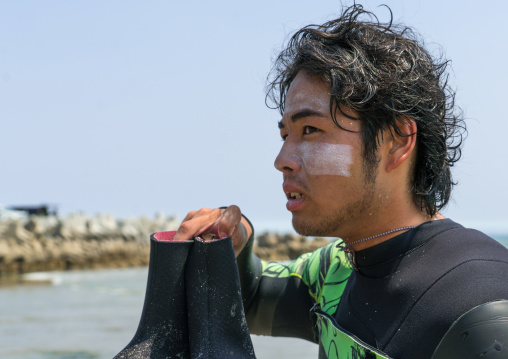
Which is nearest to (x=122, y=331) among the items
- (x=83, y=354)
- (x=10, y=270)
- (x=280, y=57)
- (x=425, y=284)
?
(x=83, y=354)

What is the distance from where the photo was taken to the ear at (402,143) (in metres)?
2.40

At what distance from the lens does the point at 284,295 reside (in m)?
3.01

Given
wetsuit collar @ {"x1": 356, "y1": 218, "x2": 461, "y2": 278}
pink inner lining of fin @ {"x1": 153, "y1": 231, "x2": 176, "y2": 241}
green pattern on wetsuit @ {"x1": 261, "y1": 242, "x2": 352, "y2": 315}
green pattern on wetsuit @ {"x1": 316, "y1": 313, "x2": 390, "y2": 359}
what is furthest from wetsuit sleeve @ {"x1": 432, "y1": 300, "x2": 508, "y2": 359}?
pink inner lining of fin @ {"x1": 153, "y1": 231, "x2": 176, "y2": 241}

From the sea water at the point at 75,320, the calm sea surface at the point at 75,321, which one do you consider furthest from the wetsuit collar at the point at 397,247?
the calm sea surface at the point at 75,321

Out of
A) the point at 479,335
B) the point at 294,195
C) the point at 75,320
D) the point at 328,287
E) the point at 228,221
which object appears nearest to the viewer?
the point at 479,335

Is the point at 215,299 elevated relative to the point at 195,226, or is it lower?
lower

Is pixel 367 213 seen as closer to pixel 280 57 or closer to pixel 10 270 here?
pixel 280 57

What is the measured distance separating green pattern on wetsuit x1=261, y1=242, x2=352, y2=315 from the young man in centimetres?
2

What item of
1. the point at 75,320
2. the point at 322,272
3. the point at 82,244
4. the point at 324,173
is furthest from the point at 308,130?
the point at 82,244

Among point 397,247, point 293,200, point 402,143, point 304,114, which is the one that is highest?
point 304,114

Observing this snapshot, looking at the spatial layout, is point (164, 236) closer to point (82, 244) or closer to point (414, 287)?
point (414, 287)

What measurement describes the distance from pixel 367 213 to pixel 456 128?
2.52 ft

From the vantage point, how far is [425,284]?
2111 millimetres

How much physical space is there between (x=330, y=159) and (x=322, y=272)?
2.58 ft
